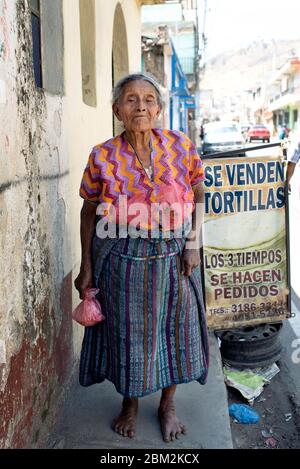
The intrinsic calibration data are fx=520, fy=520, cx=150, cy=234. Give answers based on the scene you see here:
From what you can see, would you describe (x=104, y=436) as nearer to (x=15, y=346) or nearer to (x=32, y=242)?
(x=15, y=346)

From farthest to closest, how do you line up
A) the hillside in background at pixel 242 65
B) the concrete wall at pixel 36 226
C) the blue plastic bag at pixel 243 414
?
the hillside in background at pixel 242 65, the blue plastic bag at pixel 243 414, the concrete wall at pixel 36 226

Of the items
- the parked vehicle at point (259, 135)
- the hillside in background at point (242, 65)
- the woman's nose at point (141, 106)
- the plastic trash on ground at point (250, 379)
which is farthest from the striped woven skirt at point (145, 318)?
the hillside in background at point (242, 65)

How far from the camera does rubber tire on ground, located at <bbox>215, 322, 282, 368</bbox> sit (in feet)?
12.0

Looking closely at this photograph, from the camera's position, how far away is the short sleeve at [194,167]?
2367 millimetres

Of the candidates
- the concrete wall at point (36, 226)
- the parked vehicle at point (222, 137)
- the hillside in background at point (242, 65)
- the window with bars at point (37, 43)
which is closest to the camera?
the concrete wall at point (36, 226)

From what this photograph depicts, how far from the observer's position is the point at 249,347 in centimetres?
365

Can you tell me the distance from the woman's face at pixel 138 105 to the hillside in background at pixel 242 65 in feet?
492

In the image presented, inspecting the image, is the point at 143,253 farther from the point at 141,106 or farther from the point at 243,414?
the point at 243,414

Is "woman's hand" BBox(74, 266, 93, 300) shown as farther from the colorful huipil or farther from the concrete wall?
the concrete wall

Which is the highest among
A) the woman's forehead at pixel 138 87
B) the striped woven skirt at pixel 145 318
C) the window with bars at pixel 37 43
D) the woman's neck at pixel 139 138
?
→ the window with bars at pixel 37 43

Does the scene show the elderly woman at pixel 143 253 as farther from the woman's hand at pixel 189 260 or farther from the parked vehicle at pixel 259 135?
the parked vehicle at pixel 259 135

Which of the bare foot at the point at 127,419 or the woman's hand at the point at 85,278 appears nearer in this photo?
the woman's hand at the point at 85,278
